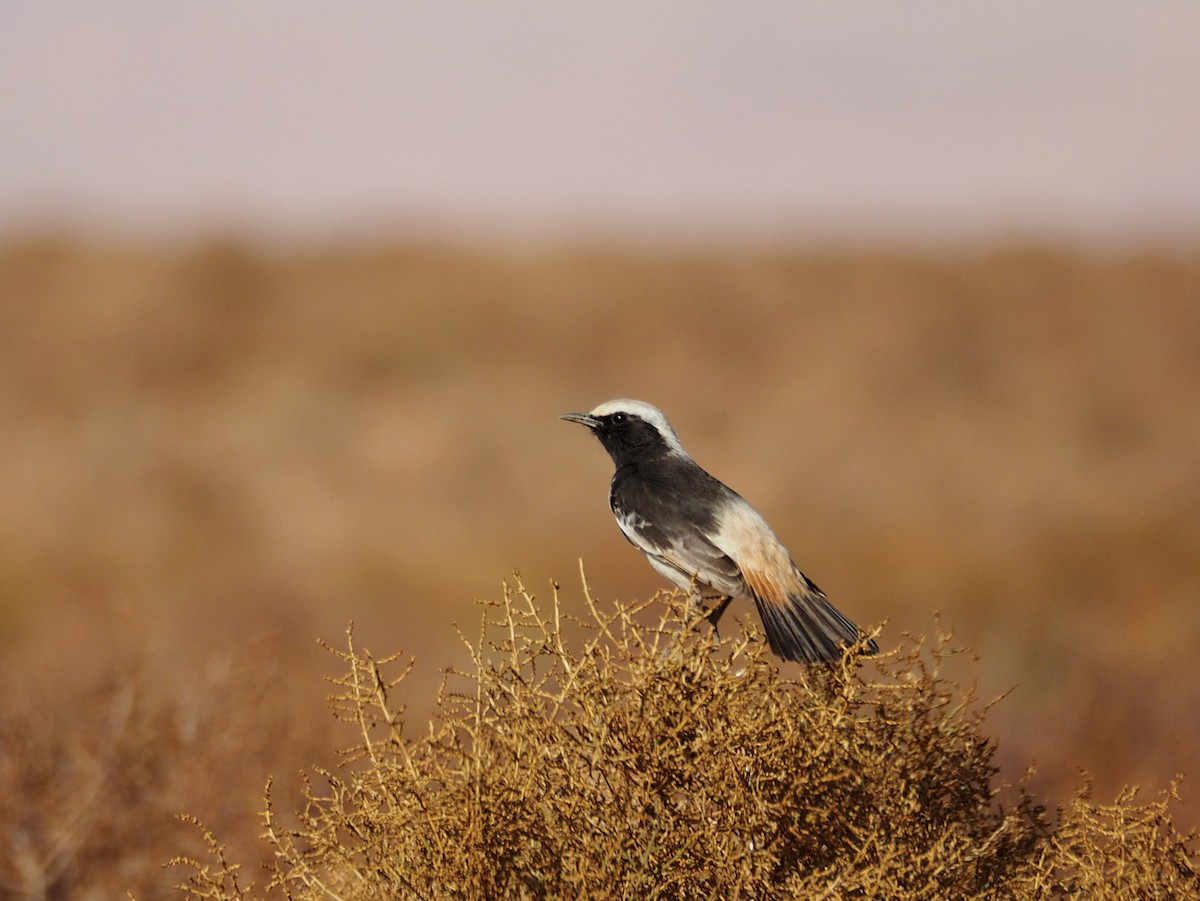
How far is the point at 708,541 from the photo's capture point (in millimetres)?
4379

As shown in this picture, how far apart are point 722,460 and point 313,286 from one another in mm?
20586

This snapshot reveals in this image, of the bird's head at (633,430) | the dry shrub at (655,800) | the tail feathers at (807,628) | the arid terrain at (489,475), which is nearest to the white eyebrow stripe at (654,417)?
the bird's head at (633,430)

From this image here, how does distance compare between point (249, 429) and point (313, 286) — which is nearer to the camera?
point (249, 429)

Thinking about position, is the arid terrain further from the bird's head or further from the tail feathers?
the bird's head

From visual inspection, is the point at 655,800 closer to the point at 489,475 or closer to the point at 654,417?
the point at 654,417

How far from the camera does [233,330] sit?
4538cm

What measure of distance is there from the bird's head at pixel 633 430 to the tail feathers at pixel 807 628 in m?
1.16

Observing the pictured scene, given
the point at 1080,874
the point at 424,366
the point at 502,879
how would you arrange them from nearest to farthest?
the point at 502,879
the point at 1080,874
the point at 424,366

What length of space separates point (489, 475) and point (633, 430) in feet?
91.0

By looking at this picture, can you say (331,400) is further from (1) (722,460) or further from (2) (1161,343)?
(2) (1161,343)

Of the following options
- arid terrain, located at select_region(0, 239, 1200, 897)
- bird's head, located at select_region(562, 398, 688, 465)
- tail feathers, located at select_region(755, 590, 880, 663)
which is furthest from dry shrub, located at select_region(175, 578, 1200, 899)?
bird's head, located at select_region(562, 398, 688, 465)

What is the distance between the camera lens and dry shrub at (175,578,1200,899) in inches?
113

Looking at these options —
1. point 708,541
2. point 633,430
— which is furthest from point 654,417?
point 708,541

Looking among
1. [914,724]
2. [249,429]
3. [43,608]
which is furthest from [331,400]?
[914,724]
